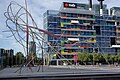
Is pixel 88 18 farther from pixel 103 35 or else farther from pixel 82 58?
pixel 82 58

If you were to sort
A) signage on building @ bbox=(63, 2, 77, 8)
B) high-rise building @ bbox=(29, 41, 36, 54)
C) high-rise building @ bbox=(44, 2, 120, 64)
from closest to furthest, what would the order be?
high-rise building @ bbox=(29, 41, 36, 54)
high-rise building @ bbox=(44, 2, 120, 64)
signage on building @ bbox=(63, 2, 77, 8)

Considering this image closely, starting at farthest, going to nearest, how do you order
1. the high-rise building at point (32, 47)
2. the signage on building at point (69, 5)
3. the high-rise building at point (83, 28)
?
the signage on building at point (69, 5) < the high-rise building at point (83, 28) < the high-rise building at point (32, 47)

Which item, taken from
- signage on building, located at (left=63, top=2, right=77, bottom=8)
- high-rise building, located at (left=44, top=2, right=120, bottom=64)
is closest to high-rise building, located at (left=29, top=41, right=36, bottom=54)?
high-rise building, located at (left=44, top=2, right=120, bottom=64)

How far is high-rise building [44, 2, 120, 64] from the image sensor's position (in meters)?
Answer: 85.0

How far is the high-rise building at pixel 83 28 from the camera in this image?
8500cm

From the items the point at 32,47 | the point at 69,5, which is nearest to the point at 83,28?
the point at 69,5

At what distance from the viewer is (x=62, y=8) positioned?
Result: 88.4m

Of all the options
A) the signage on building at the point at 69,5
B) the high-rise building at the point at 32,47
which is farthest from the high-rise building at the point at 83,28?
the high-rise building at the point at 32,47

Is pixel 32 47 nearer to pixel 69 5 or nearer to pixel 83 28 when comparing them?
pixel 83 28

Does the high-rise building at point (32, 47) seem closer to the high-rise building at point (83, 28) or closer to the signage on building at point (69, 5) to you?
the high-rise building at point (83, 28)

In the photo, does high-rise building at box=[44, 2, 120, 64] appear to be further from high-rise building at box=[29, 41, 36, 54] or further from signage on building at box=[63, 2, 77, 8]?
high-rise building at box=[29, 41, 36, 54]

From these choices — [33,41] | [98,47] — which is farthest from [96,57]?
[33,41]

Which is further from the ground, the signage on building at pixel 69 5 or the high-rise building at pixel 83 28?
the signage on building at pixel 69 5

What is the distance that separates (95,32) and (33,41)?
2868 inches
